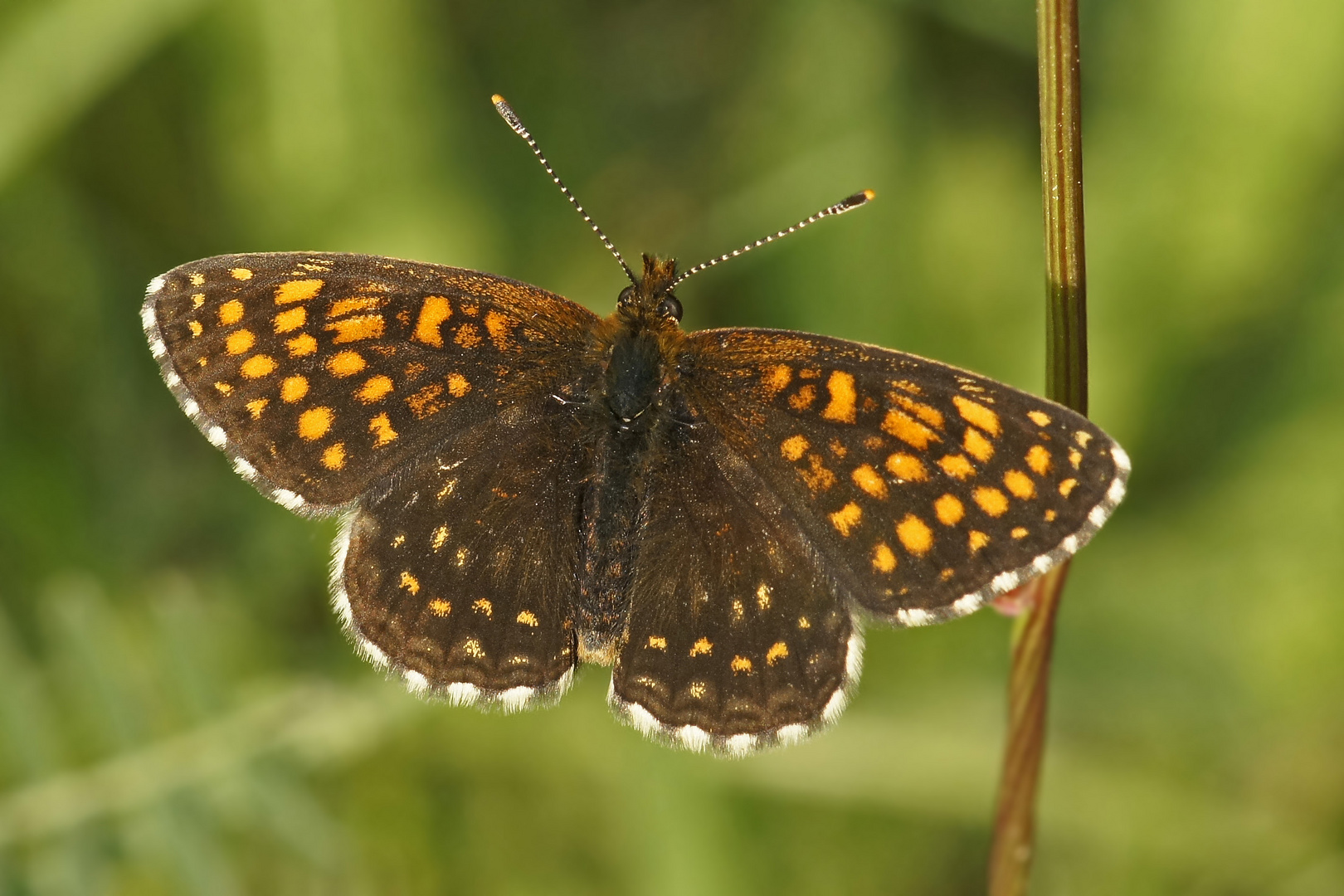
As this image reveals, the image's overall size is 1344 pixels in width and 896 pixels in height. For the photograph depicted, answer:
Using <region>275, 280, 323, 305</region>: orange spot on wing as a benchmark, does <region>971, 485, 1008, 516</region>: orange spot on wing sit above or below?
below

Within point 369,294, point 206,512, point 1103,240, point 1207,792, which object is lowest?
point 1207,792

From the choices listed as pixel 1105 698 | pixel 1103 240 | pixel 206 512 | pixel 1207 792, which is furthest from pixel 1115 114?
pixel 206 512

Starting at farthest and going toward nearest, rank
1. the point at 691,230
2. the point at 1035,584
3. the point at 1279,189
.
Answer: the point at 691,230 → the point at 1279,189 → the point at 1035,584

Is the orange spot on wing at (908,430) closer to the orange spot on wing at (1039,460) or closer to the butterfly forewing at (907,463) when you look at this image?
the butterfly forewing at (907,463)

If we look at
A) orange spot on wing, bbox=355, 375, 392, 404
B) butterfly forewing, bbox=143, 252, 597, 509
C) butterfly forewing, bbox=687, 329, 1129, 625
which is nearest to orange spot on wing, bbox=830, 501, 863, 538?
butterfly forewing, bbox=687, 329, 1129, 625

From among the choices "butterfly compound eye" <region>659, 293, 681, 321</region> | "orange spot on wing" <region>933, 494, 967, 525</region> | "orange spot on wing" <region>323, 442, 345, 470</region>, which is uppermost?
"butterfly compound eye" <region>659, 293, 681, 321</region>

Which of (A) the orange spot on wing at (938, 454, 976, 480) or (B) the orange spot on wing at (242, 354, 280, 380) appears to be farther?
(B) the orange spot on wing at (242, 354, 280, 380)

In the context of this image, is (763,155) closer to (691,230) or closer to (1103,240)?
(691,230)

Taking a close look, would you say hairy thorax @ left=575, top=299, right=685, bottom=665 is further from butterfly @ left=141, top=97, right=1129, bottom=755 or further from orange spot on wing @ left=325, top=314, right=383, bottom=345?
orange spot on wing @ left=325, top=314, right=383, bottom=345
